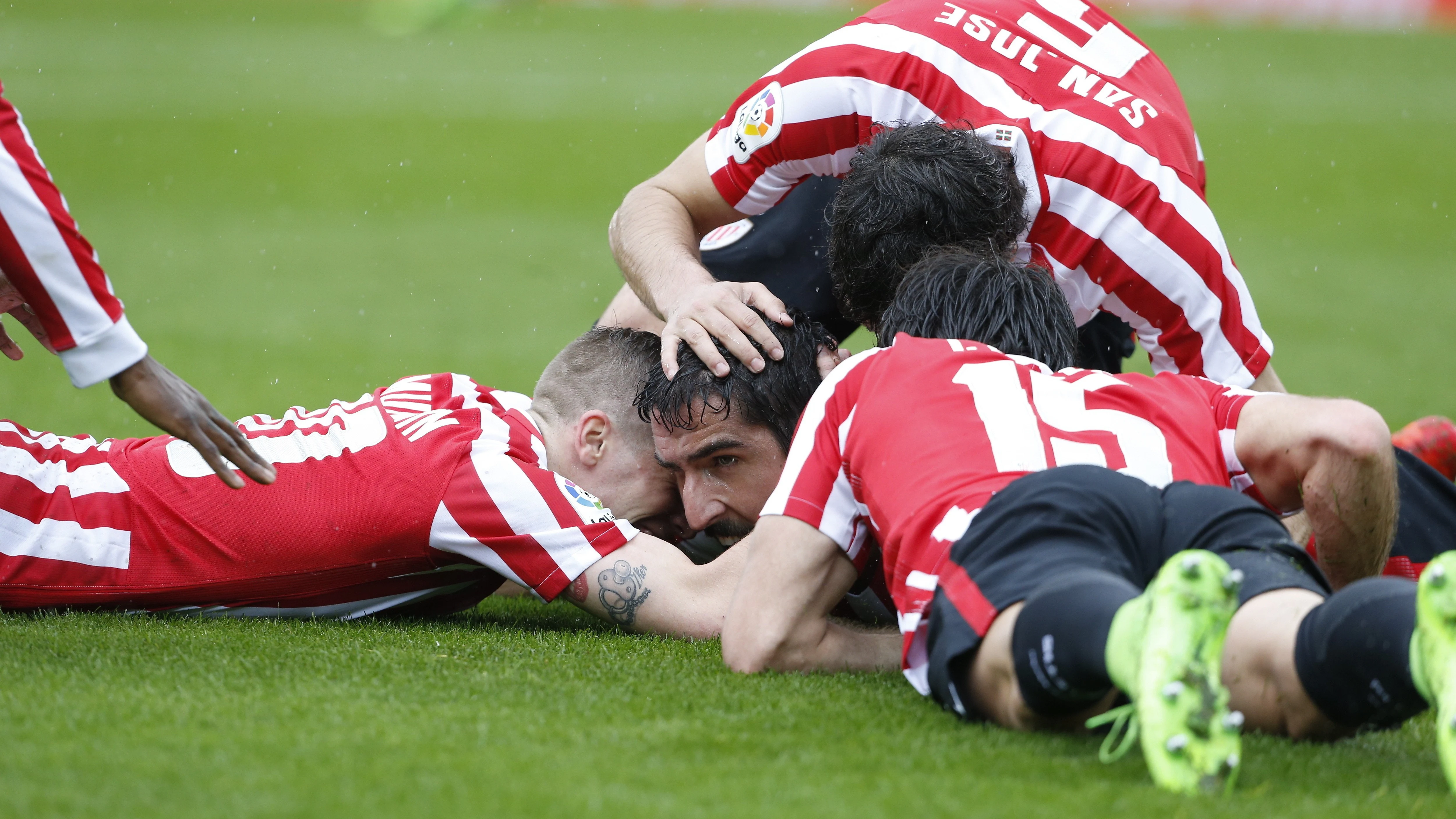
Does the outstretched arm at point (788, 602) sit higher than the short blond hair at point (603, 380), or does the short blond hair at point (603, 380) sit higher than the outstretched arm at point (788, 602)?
the short blond hair at point (603, 380)

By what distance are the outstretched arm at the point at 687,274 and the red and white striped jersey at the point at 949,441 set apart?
564mm

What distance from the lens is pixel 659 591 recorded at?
3172 mm

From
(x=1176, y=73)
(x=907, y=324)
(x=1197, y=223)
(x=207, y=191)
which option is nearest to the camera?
(x=907, y=324)

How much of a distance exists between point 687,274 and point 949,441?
50.0 inches

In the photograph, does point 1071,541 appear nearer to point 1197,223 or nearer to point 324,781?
point 324,781

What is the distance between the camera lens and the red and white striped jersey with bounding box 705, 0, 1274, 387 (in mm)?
3494

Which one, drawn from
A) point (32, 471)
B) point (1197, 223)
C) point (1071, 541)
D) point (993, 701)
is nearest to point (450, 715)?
point (993, 701)

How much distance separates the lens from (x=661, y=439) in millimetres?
3410

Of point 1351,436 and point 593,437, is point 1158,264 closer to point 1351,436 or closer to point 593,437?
point 1351,436

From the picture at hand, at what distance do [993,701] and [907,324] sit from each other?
0.92m

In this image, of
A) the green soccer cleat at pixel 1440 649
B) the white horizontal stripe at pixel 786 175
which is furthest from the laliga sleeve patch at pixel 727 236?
the green soccer cleat at pixel 1440 649

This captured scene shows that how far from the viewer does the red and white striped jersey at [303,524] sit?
10.3 feet

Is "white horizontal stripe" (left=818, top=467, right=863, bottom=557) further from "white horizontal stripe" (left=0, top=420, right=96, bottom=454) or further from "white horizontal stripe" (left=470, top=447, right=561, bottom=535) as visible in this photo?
"white horizontal stripe" (left=0, top=420, right=96, bottom=454)

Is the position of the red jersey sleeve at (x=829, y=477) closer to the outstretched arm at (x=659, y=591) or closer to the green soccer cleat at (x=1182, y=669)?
the outstretched arm at (x=659, y=591)
